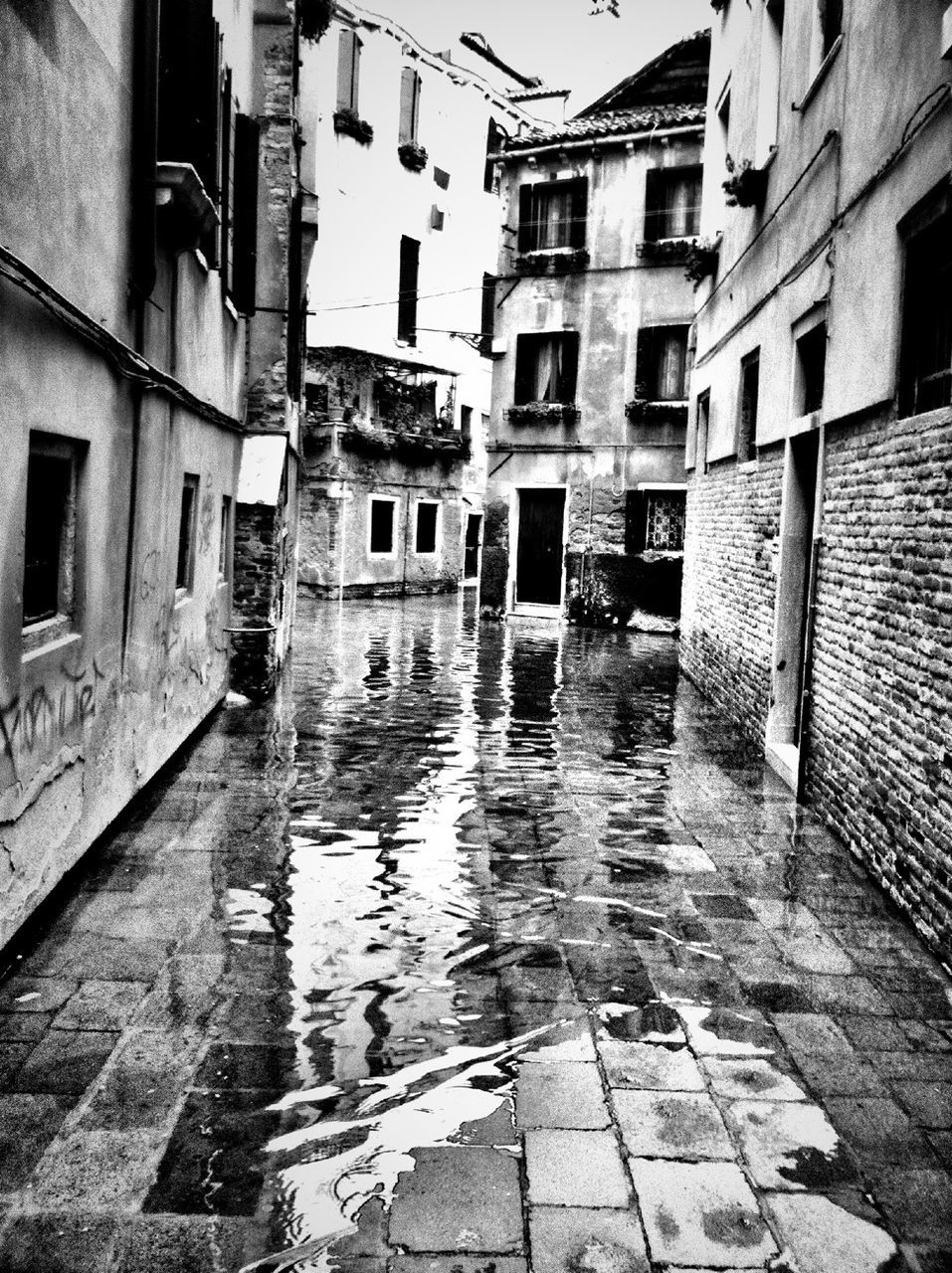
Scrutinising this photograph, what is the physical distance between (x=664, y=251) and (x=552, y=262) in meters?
1.92

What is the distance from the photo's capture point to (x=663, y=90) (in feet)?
63.9

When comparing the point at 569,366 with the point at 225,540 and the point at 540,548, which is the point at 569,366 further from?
the point at 225,540

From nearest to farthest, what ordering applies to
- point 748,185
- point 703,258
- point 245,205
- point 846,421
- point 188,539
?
point 846,421, point 188,539, point 245,205, point 748,185, point 703,258

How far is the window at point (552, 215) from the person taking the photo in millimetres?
19250

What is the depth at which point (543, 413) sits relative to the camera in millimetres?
19484

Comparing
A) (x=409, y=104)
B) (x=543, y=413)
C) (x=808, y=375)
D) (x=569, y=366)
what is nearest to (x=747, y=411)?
(x=808, y=375)

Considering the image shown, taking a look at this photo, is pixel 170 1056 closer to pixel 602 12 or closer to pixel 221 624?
pixel 221 624

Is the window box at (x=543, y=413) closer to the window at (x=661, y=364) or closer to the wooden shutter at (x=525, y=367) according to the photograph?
the wooden shutter at (x=525, y=367)

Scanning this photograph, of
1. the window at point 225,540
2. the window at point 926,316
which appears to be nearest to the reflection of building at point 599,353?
the window at point 225,540

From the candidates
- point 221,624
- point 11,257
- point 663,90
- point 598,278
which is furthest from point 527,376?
point 11,257

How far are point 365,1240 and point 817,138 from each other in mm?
7194

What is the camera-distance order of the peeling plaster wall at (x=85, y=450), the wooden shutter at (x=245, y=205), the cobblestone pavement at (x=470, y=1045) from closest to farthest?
the cobblestone pavement at (x=470, y=1045) < the peeling plaster wall at (x=85, y=450) < the wooden shutter at (x=245, y=205)

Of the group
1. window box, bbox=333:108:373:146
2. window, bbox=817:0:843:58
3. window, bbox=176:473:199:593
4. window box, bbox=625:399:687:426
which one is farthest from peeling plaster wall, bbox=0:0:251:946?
window box, bbox=333:108:373:146

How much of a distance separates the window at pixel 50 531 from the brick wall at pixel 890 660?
3.76 meters
